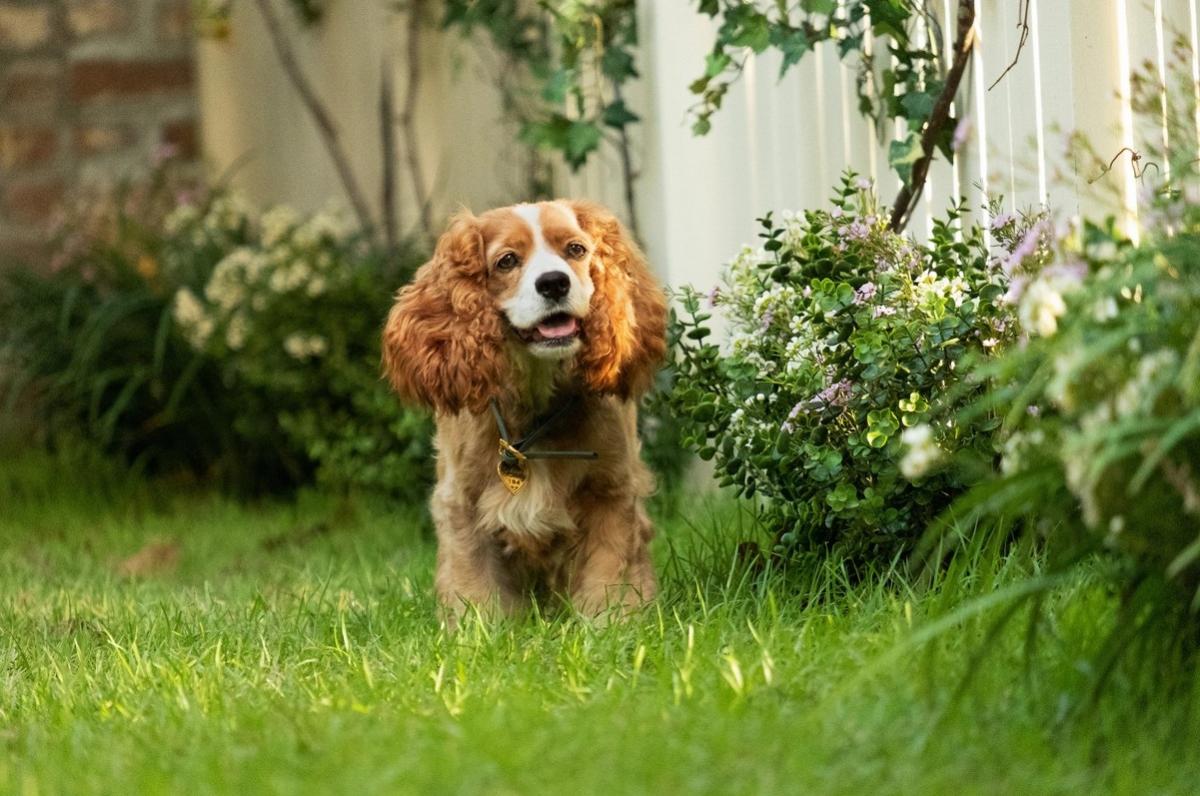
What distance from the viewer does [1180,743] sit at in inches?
84.1

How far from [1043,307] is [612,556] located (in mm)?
1432

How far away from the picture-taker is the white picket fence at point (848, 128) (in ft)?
10.5

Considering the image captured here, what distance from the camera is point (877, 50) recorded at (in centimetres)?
421

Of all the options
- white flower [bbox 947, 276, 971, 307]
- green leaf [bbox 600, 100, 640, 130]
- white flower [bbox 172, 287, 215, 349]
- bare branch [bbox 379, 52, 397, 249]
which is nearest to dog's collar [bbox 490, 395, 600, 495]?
white flower [bbox 947, 276, 971, 307]

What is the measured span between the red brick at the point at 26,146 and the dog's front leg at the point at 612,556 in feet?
17.5

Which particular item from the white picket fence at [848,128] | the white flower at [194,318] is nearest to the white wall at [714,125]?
the white picket fence at [848,128]

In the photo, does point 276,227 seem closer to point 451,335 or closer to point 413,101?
point 413,101

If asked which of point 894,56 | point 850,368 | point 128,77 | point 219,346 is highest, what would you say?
point 128,77

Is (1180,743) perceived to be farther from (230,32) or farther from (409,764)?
(230,32)

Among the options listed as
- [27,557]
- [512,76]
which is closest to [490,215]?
[27,557]

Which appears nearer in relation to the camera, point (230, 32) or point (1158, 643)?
point (1158, 643)

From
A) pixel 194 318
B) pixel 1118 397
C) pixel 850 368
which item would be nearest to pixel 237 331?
pixel 194 318

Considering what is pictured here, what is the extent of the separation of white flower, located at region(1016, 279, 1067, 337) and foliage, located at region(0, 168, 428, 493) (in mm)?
3096

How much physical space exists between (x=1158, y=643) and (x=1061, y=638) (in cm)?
21
